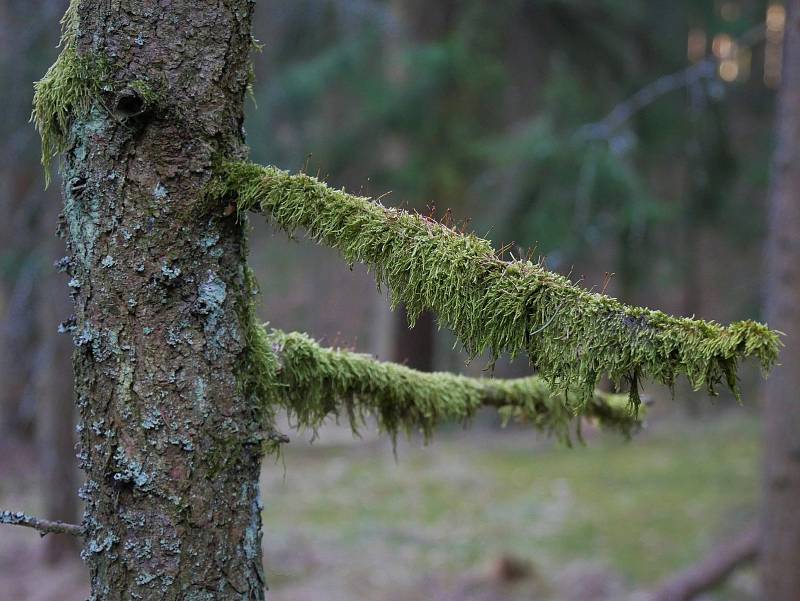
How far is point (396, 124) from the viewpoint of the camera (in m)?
10.9

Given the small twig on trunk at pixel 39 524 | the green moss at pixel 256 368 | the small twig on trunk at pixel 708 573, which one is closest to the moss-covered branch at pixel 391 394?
Result: the green moss at pixel 256 368

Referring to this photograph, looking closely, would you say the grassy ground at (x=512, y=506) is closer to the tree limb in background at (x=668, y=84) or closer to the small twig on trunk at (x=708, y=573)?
the small twig on trunk at (x=708, y=573)

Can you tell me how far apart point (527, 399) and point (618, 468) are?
26.3 ft

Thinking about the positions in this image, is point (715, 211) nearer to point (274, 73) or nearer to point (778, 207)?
point (778, 207)

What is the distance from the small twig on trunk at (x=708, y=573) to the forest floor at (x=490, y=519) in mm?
210

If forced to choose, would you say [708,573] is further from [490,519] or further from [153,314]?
[153,314]

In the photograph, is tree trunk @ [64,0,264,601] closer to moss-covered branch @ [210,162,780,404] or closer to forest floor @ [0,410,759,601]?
moss-covered branch @ [210,162,780,404]

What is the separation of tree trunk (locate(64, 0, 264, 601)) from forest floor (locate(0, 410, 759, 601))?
123 inches

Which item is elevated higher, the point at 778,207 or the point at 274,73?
the point at 274,73

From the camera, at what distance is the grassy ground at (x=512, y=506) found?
22.7ft

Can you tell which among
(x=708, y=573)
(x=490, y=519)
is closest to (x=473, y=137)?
(x=490, y=519)

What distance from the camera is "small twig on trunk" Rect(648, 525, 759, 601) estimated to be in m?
5.87

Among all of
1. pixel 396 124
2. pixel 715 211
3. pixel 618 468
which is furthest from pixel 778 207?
pixel 396 124

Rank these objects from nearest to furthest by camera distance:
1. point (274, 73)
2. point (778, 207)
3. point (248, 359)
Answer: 1. point (248, 359)
2. point (778, 207)
3. point (274, 73)
